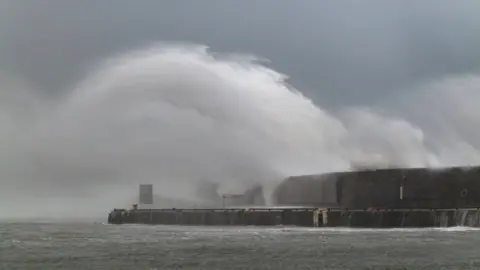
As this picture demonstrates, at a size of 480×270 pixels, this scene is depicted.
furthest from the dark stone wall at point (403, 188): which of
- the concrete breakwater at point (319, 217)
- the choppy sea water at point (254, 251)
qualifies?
the choppy sea water at point (254, 251)

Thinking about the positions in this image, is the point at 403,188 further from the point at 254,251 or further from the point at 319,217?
the point at 254,251

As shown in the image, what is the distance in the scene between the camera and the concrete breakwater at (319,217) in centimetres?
4728

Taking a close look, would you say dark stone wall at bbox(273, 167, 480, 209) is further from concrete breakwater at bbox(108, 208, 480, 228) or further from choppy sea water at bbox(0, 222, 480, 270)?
choppy sea water at bbox(0, 222, 480, 270)

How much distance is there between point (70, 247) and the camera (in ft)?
119

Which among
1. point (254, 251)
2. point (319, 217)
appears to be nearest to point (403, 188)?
point (319, 217)

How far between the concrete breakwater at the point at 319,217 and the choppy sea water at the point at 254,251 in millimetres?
2674

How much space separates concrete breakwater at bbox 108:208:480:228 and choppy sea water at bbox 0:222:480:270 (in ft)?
8.77

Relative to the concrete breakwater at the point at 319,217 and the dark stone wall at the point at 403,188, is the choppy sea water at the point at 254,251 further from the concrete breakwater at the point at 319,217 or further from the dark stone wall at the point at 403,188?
the dark stone wall at the point at 403,188

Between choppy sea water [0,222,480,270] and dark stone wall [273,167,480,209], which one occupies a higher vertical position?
dark stone wall [273,167,480,209]

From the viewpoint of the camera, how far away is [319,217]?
171ft

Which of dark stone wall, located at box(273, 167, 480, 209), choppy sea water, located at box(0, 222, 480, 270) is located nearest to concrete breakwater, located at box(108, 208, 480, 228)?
choppy sea water, located at box(0, 222, 480, 270)

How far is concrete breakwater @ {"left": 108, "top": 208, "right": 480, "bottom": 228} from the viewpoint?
47281mm

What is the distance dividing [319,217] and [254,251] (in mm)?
Result: 20001

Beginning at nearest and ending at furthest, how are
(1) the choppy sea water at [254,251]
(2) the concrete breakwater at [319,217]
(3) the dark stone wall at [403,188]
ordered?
(1) the choppy sea water at [254,251] < (2) the concrete breakwater at [319,217] < (3) the dark stone wall at [403,188]
